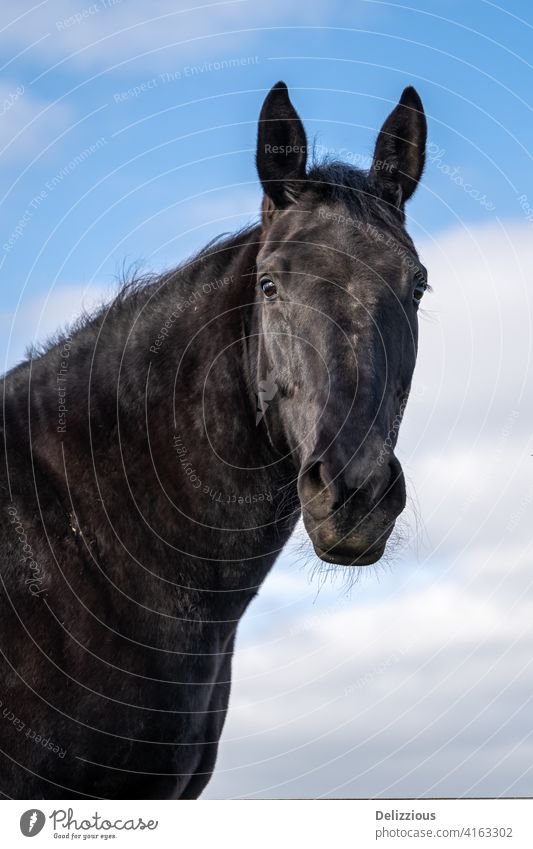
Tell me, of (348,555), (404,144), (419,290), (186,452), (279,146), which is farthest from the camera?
(404,144)

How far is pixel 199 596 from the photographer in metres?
7.61

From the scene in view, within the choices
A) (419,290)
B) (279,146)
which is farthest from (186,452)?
(279,146)

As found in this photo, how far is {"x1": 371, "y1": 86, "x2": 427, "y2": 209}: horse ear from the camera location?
8.27 m

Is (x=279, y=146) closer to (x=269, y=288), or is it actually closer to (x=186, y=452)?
(x=269, y=288)

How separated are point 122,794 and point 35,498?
2198mm

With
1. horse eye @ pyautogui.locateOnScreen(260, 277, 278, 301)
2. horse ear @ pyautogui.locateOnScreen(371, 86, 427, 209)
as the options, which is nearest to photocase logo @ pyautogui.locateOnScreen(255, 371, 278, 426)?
horse eye @ pyautogui.locateOnScreen(260, 277, 278, 301)

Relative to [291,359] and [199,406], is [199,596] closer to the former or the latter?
[199,406]

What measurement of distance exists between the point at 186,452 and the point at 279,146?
245cm

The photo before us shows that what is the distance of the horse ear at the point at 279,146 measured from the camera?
7891mm

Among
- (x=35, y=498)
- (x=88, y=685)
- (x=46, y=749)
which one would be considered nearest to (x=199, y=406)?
(x=35, y=498)

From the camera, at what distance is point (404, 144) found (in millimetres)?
8281

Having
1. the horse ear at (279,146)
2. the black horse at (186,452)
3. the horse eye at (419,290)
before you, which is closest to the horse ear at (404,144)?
the black horse at (186,452)
